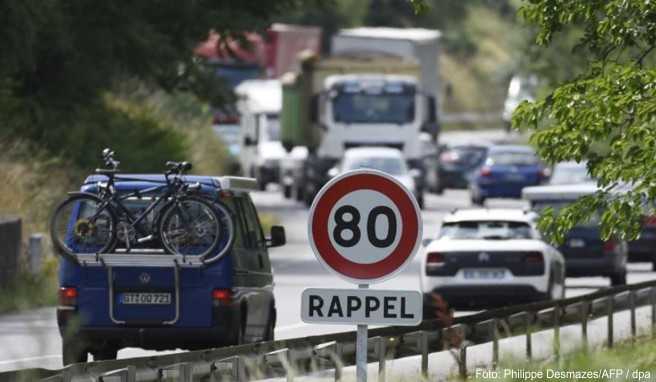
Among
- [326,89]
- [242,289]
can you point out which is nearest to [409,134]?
→ [326,89]

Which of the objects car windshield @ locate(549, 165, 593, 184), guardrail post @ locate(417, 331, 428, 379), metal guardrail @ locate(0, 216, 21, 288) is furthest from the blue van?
car windshield @ locate(549, 165, 593, 184)

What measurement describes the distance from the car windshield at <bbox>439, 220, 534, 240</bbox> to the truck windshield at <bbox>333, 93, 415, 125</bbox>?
27080 mm

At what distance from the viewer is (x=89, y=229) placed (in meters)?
18.2

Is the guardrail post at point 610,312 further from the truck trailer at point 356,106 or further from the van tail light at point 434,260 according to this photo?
the truck trailer at point 356,106

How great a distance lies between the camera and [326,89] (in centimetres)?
5291

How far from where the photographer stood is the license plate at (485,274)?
2520cm

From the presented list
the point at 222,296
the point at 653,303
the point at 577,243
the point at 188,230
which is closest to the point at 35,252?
the point at 577,243

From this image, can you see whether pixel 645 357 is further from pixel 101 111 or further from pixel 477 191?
pixel 477 191

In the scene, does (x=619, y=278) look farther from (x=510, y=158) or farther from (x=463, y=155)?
(x=463, y=155)

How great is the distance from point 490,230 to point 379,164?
23848 millimetres

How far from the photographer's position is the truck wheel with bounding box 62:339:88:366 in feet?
58.1

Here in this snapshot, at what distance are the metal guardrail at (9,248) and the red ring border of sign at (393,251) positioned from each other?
17.2m

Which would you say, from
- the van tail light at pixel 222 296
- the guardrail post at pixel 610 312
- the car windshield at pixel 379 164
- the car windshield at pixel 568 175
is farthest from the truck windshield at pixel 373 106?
the van tail light at pixel 222 296

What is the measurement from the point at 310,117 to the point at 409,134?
2.69m
